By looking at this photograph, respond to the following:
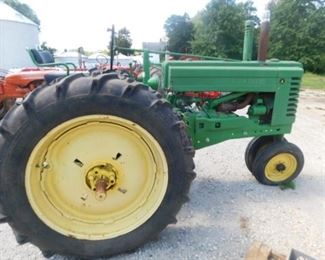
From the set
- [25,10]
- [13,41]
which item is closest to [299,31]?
[13,41]

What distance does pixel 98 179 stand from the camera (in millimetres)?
2041

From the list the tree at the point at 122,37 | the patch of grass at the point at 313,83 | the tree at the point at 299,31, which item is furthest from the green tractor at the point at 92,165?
the tree at the point at 299,31

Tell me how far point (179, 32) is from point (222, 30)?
17.2ft

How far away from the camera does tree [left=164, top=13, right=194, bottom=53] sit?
3206 centimetres

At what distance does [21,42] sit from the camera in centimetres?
1658

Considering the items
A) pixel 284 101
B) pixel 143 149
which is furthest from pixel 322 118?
pixel 143 149

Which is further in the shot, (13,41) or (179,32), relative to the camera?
(179,32)

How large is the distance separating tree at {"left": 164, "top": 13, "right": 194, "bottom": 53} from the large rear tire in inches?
1214

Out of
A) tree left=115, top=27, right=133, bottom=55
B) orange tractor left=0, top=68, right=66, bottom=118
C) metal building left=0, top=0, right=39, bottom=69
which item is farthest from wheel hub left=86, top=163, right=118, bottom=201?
metal building left=0, top=0, right=39, bottom=69

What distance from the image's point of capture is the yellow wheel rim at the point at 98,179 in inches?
77.6

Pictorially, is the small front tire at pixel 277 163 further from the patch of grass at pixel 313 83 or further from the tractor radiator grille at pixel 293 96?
the patch of grass at pixel 313 83

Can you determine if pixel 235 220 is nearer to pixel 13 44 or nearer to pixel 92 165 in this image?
pixel 92 165

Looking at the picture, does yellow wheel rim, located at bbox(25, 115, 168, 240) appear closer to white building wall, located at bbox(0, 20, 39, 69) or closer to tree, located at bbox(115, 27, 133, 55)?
tree, located at bbox(115, 27, 133, 55)

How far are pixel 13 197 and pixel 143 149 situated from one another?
2.56ft
